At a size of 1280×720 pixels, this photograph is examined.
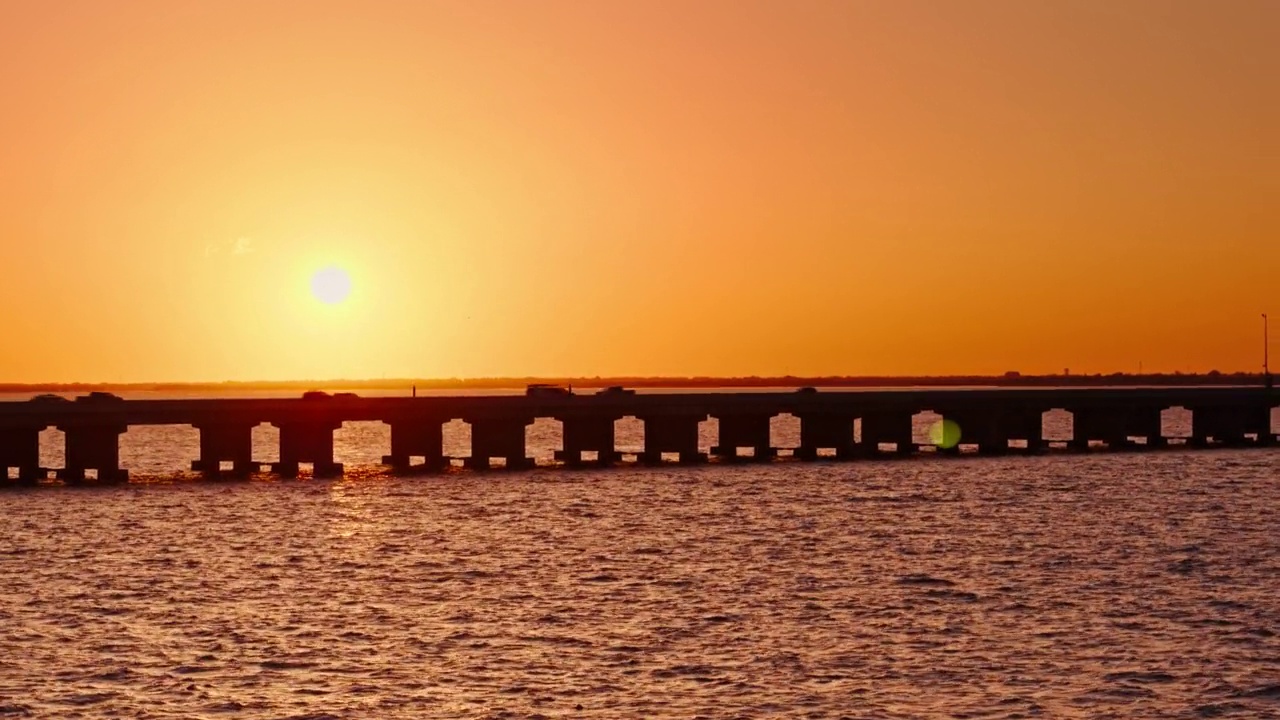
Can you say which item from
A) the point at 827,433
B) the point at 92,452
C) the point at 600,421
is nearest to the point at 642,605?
the point at 92,452

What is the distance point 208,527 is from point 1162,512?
40218 millimetres

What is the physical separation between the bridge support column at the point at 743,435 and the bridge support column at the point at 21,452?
41.9 m

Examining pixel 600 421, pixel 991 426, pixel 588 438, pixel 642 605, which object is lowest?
pixel 642 605

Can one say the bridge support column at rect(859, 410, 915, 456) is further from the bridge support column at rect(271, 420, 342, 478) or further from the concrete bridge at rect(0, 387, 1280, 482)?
the bridge support column at rect(271, 420, 342, 478)

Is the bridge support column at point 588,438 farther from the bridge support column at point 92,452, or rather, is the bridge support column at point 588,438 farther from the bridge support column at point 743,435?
the bridge support column at point 92,452

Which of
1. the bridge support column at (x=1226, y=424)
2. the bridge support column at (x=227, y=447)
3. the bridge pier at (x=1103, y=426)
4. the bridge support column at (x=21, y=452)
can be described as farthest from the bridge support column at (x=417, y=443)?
the bridge support column at (x=1226, y=424)

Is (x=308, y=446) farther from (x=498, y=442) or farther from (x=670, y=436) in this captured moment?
(x=670, y=436)

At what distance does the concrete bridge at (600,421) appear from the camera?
326 feet

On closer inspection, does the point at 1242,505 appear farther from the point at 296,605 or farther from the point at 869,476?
the point at 296,605

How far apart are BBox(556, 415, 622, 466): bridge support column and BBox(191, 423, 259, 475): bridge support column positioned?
65.8 feet

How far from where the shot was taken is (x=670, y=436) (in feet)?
381

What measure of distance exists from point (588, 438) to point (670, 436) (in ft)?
16.8

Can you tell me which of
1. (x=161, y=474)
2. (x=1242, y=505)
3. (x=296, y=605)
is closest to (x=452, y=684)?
(x=296, y=605)

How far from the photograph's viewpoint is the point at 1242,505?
8450 centimetres
